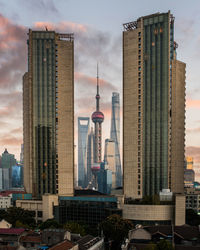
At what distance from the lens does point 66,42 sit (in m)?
182

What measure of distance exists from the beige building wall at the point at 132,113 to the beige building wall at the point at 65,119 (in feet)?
104

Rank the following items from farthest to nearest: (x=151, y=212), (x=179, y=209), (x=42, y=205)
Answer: (x=42, y=205), (x=151, y=212), (x=179, y=209)

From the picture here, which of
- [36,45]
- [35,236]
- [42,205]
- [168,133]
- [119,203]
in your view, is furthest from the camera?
[36,45]

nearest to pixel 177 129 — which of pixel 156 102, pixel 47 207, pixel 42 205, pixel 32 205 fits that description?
pixel 156 102

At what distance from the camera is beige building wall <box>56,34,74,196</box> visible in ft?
576

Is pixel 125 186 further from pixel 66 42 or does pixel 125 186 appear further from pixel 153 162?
pixel 66 42

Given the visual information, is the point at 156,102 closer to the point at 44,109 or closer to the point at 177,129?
the point at 177,129

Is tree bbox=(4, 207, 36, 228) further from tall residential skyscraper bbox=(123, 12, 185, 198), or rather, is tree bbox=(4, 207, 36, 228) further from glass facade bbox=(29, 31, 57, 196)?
tall residential skyscraper bbox=(123, 12, 185, 198)

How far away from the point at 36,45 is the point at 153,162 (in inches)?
3811

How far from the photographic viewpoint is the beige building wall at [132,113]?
167 meters

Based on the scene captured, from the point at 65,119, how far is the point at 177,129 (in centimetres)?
6482

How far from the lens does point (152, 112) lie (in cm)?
16875

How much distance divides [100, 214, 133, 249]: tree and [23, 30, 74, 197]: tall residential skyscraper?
7039 cm

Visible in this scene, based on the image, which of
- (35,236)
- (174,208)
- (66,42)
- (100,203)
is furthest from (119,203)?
(66,42)
